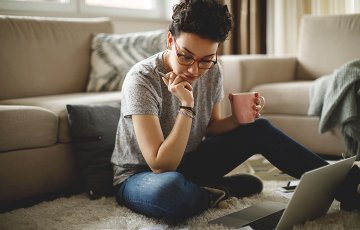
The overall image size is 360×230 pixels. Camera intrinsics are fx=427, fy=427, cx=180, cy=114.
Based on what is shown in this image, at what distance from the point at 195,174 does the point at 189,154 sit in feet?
0.27

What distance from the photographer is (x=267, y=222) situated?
55.1 inches

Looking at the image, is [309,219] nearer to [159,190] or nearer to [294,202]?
[294,202]

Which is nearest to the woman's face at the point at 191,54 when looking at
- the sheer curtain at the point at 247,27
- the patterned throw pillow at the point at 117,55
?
the patterned throw pillow at the point at 117,55

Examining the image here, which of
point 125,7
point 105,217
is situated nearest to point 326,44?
point 125,7

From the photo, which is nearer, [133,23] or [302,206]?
[302,206]

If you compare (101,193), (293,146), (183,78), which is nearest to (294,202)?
(293,146)

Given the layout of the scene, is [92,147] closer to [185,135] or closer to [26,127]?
[26,127]

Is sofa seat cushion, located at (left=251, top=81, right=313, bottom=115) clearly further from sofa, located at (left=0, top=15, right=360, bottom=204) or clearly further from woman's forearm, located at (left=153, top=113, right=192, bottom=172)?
woman's forearm, located at (left=153, top=113, right=192, bottom=172)

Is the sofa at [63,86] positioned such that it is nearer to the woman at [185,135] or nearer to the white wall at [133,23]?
the woman at [185,135]

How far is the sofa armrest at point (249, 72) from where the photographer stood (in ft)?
9.20

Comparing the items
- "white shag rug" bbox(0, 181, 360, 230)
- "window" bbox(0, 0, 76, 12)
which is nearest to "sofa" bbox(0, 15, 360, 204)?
"white shag rug" bbox(0, 181, 360, 230)

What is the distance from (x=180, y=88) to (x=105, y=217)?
0.56 m

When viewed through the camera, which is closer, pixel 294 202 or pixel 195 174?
pixel 294 202

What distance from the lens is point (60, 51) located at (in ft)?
8.21
